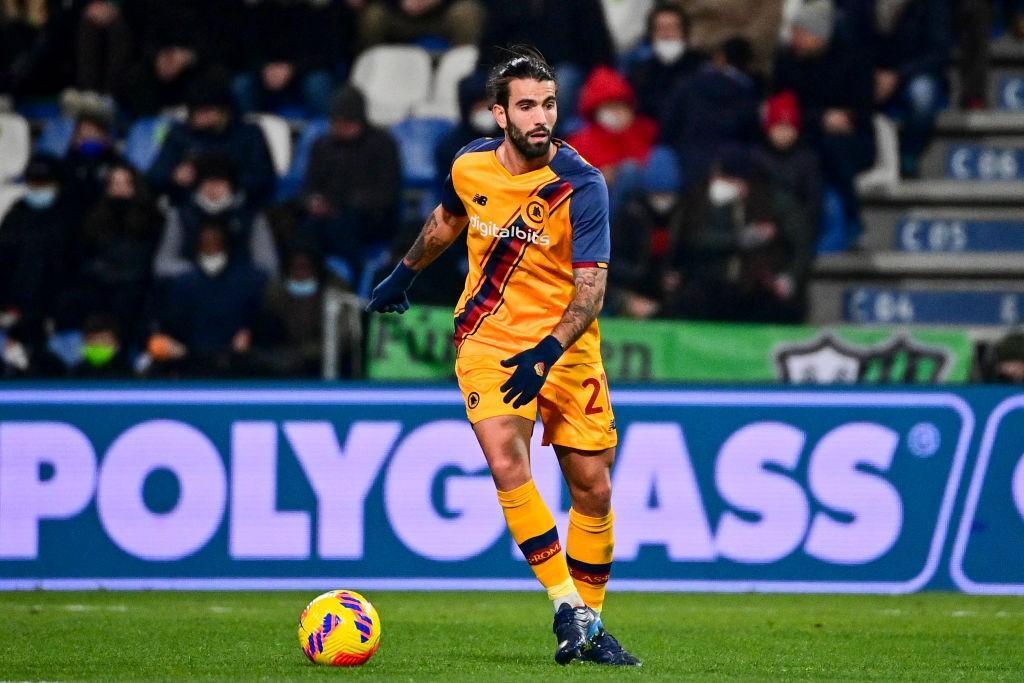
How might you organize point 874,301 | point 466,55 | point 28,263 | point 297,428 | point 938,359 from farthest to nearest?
point 466,55 → point 874,301 → point 28,263 → point 938,359 → point 297,428

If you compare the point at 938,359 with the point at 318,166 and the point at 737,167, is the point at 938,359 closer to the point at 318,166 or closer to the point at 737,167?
the point at 737,167

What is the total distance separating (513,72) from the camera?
20.7ft

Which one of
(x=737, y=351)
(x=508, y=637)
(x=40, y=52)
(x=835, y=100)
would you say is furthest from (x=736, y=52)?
(x=508, y=637)

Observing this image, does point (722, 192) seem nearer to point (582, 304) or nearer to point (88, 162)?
point (88, 162)

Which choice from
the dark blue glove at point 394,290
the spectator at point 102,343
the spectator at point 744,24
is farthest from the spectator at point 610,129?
the dark blue glove at point 394,290

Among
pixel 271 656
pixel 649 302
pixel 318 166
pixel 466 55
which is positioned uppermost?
pixel 466 55

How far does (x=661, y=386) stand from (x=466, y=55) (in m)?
5.50

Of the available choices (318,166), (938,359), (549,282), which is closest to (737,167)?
(938,359)

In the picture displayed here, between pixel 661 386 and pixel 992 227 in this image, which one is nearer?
pixel 661 386

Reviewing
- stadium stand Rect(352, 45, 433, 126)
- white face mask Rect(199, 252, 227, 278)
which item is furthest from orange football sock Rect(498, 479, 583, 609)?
stadium stand Rect(352, 45, 433, 126)

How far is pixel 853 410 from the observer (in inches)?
401

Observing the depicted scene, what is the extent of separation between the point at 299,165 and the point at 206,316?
231 centimetres

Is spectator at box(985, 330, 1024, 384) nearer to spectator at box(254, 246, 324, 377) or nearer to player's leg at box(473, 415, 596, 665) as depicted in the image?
spectator at box(254, 246, 324, 377)

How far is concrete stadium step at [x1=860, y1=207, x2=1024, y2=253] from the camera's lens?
47.4 feet
